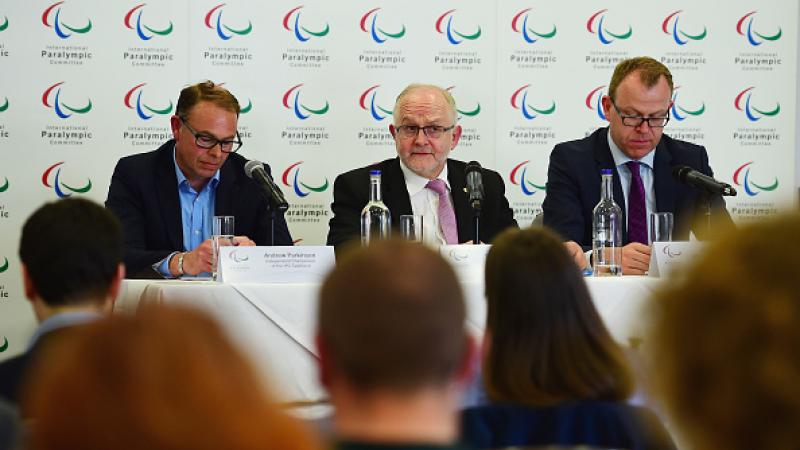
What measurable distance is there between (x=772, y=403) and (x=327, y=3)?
4595 millimetres

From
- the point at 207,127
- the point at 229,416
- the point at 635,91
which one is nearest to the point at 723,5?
the point at 635,91

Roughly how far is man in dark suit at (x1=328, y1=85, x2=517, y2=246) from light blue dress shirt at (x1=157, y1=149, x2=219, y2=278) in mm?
473

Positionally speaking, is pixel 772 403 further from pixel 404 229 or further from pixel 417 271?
pixel 404 229

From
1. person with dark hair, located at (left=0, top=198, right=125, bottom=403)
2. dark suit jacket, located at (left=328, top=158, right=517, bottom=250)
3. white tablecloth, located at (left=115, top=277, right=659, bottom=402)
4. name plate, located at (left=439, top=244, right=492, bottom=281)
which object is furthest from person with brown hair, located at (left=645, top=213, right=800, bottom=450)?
dark suit jacket, located at (left=328, top=158, right=517, bottom=250)

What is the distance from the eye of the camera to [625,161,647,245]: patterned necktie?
13.5ft

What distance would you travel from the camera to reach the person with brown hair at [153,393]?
71cm

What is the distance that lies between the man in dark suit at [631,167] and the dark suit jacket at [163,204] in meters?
1.10

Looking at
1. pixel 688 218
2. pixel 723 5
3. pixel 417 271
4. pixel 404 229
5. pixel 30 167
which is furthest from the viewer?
pixel 723 5

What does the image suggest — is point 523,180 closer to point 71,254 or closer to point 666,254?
point 666,254

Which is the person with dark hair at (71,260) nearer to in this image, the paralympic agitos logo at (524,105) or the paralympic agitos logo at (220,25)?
the paralympic agitos logo at (220,25)

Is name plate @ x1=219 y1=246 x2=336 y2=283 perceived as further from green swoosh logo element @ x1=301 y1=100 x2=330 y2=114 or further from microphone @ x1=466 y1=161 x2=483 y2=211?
green swoosh logo element @ x1=301 y1=100 x2=330 y2=114

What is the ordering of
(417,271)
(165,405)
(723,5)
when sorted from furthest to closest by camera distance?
1. (723,5)
2. (417,271)
3. (165,405)

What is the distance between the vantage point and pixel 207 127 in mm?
4133

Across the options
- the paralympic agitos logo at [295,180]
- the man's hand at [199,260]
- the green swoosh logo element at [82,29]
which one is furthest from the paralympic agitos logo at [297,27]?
the man's hand at [199,260]
